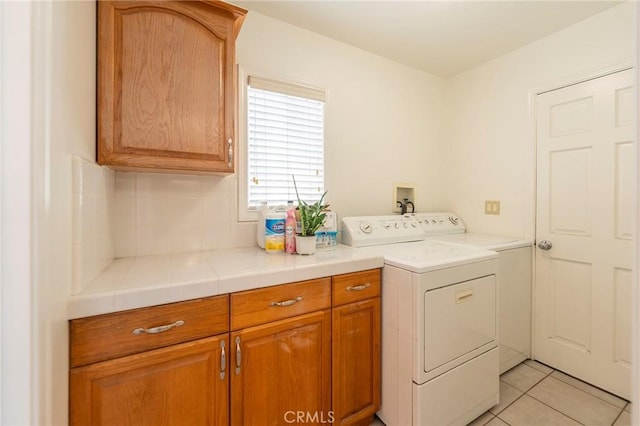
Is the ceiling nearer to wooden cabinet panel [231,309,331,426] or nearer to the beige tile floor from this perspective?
wooden cabinet panel [231,309,331,426]

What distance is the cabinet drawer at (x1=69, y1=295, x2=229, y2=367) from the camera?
2.86ft

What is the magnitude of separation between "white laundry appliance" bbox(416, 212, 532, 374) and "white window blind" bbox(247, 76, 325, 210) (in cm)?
117

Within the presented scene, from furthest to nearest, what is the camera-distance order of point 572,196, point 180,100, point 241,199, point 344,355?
point 572,196 < point 241,199 < point 344,355 < point 180,100

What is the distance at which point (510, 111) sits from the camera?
227 centimetres

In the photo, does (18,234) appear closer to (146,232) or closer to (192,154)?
(192,154)

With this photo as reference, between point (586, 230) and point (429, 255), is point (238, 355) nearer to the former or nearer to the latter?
point (429, 255)

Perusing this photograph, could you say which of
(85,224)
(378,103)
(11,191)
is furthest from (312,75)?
(11,191)

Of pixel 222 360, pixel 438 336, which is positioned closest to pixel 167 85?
pixel 222 360

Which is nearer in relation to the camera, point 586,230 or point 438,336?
point 438,336

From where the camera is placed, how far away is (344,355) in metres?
1.38

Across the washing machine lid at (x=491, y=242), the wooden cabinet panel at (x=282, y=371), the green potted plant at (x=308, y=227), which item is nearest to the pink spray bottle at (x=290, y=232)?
the green potted plant at (x=308, y=227)

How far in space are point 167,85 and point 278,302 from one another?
43.7 inches

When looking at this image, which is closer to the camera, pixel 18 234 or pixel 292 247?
pixel 18 234

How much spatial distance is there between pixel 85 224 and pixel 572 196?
282 centimetres
